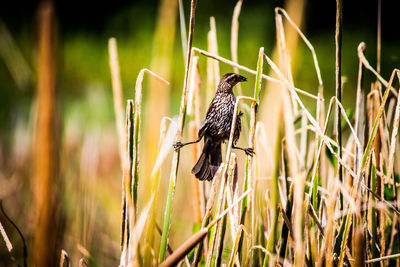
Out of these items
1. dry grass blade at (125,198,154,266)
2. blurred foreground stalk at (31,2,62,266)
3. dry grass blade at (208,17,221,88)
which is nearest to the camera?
blurred foreground stalk at (31,2,62,266)

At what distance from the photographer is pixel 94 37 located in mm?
4168

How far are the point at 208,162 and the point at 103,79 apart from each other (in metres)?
3.05

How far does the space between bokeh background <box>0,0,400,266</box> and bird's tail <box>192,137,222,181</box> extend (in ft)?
0.24

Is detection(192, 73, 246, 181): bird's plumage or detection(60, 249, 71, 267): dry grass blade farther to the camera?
detection(60, 249, 71, 267): dry grass blade

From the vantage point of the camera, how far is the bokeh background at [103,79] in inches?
18.2

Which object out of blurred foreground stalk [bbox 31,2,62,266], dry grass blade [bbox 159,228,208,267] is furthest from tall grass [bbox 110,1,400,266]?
blurred foreground stalk [bbox 31,2,62,266]

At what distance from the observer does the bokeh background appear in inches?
18.2

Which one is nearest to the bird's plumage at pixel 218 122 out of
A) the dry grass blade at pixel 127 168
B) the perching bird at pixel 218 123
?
the perching bird at pixel 218 123

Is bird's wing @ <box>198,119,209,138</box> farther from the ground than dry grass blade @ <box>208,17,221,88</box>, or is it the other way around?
dry grass blade @ <box>208,17,221,88</box>

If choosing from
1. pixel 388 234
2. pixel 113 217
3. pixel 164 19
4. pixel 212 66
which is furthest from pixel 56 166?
pixel 113 217

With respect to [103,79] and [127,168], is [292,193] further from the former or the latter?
[103,79]

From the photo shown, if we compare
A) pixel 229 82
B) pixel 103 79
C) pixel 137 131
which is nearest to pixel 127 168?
pixel 137 131

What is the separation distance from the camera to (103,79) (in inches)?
128

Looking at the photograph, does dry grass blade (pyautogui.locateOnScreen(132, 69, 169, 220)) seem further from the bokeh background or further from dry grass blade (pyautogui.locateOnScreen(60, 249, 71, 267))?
Result: dry grass blade (pyautogui.locateOnScreen(60, 249, 71, 267))
